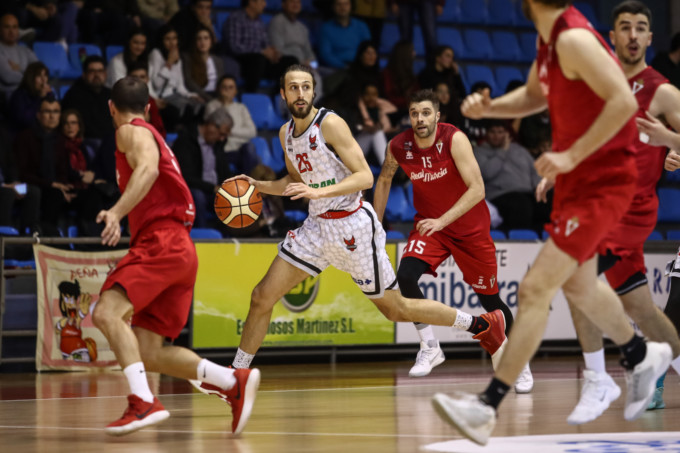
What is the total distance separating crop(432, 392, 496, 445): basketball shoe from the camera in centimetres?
445

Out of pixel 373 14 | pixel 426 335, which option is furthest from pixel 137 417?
pixel 373 14

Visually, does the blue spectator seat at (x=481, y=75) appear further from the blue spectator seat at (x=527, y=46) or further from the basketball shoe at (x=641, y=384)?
the basketball shoe at (x=641, y=384)

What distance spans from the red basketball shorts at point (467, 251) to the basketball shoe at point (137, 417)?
3180mm

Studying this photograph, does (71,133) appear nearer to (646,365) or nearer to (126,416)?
(126,416)

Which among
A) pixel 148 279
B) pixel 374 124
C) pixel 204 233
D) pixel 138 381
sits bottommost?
pixel 138 381

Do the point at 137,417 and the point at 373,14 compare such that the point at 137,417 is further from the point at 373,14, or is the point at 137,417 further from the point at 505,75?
the point at 505,75

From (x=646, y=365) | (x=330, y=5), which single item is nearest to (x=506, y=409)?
(x=646, y=365)

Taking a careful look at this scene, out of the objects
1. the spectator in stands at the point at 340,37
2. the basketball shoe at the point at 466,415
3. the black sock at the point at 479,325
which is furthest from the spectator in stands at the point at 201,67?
the basketball shoe at the point at 466,415

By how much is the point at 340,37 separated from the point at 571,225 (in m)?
9.56

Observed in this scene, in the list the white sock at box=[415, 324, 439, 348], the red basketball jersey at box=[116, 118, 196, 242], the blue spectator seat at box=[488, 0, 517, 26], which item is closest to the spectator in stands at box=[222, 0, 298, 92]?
the blue spectator seat at box=[488, 0, 517, 26]

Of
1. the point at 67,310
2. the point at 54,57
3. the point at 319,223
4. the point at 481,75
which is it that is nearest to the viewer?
the point at 319,223

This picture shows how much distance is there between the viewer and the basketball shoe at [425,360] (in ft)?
26.2

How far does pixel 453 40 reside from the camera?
1566 cm

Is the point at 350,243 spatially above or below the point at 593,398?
above
